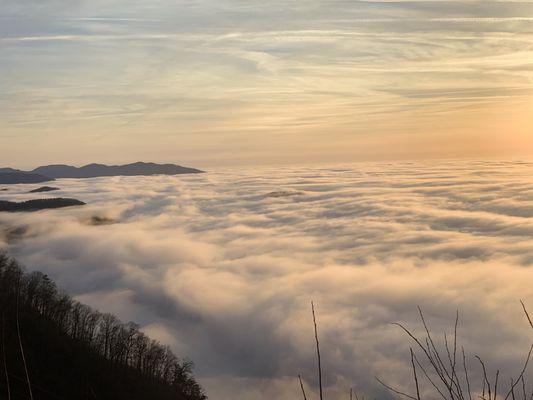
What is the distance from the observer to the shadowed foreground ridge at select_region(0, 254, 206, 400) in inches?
2618

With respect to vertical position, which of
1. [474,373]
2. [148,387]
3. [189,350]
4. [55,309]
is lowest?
[474,373]

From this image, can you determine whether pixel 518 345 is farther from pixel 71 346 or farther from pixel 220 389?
pixel 71 346

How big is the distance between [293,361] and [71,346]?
133 metres

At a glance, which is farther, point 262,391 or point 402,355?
point 402,355

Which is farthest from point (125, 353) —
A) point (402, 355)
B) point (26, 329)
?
point (402, 355)

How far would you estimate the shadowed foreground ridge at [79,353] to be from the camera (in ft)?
218

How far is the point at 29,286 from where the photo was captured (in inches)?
3595

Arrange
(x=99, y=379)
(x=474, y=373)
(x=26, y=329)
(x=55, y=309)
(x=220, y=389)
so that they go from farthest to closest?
(x=474, y=373) → (x=220, y=389) → (x=55, y=309) → (x=26, y=329) → (x=99, y=379)

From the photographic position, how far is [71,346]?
253 ft

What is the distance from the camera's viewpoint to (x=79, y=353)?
74.9 m

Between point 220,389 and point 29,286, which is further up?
point 29,286

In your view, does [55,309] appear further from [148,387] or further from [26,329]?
[148,387]

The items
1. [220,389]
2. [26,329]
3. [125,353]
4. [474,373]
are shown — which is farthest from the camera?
[474,373]

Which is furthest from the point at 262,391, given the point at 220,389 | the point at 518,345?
the point at 518,345
